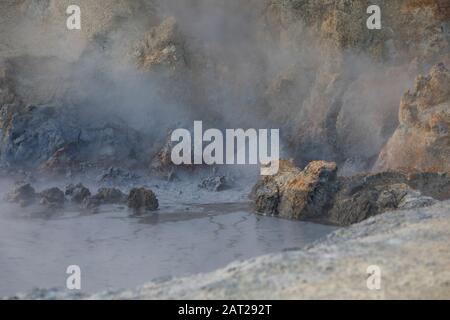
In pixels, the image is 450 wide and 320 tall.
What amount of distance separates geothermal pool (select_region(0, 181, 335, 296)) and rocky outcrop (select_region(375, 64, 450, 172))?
10.0ft

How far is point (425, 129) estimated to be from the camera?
14586 mm

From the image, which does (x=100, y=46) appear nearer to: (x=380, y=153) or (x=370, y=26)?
(x=370, y=26)

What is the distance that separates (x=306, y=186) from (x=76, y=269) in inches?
198

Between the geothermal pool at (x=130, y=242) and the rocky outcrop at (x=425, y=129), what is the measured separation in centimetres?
306

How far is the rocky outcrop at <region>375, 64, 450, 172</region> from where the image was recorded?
14312mm

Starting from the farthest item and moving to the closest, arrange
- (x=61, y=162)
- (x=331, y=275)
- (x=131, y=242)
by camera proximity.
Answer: (x=61, y=162) → (x=131, y=242) → (x=331, y=275)

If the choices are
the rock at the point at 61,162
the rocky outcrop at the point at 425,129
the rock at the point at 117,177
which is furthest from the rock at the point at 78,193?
the rocky outcrop at the point at 425,129

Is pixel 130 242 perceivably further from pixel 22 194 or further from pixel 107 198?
pixel 22 194

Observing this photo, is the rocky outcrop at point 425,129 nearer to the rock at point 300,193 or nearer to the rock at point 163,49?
the rock at point 300,193

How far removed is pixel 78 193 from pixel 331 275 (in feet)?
31.3

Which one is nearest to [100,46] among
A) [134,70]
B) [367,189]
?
[134,70]

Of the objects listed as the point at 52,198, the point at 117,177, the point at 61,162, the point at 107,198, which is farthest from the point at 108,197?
the point at 61,162

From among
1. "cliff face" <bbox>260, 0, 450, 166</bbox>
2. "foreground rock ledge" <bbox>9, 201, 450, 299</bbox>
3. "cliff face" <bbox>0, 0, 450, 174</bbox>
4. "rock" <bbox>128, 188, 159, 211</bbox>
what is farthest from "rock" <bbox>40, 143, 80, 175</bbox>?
"foreground rock ledge" <bbox>9, 201, 450, 299</bbox>
